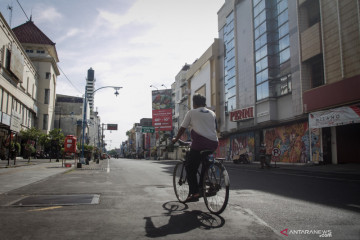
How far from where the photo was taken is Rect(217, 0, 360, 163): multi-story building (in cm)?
1977

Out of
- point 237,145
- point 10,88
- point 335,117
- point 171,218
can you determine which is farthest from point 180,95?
point 171,218

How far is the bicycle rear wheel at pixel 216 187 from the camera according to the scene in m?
4.28

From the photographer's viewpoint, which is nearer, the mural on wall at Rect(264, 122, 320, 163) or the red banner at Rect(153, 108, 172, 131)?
the mural on wall at Rect(264, 122, 320, 163)

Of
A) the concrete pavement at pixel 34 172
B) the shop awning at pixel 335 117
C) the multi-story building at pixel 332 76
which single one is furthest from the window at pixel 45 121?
the shop awning at pixel 335 117

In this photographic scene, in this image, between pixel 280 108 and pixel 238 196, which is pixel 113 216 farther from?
pixel 280 108

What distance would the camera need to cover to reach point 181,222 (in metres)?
3.88

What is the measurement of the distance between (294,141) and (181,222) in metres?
24.5

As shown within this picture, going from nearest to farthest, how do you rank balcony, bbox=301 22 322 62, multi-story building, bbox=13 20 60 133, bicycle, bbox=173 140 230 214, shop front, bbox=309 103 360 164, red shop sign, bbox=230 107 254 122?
bicycle, bbox=173 140 230 214 < shop front, bbox=309 103 360 164 < balcony, bbox=301 22 322 62 < red shop sign, bbox=230 107 254 122 < multi-story building, bbox=13 20 60 133

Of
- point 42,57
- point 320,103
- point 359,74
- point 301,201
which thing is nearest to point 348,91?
point 359,74

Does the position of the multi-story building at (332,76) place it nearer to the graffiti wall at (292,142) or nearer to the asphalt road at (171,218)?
the graffiti wall at (292,142)

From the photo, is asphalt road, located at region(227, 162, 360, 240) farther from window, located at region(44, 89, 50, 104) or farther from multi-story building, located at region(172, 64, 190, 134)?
multi-story building, located at region(172, 64, 190, 134)

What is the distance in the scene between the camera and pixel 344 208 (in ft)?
15.7

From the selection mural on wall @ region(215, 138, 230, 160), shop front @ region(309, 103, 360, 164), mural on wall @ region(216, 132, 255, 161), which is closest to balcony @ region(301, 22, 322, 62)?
shop front @ region(309, 103, 360, 164)

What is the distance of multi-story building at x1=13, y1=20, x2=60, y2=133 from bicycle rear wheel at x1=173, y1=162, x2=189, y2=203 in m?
56.7
